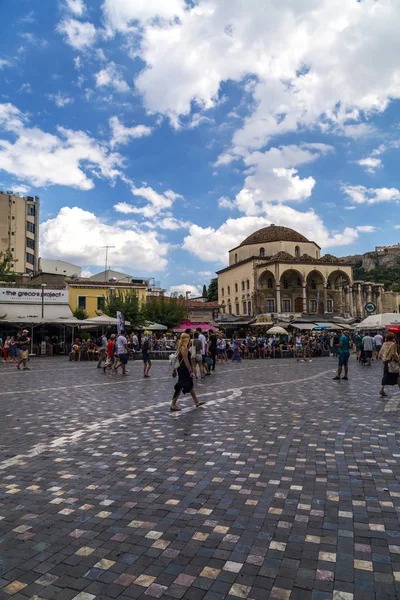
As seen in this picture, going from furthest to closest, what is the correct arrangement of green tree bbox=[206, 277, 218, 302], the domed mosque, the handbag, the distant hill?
the distant hill
green tree bbox=[206, 277, 218, 302]
the domed mosque
the handbag

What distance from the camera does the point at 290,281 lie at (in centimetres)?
5769

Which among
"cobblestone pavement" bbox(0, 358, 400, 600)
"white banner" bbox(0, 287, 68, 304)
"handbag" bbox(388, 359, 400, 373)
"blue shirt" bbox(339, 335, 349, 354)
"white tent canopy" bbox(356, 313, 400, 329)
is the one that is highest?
"white banner" bbox(0, 287, 68, 304)

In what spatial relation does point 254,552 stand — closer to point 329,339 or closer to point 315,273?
point 329,339

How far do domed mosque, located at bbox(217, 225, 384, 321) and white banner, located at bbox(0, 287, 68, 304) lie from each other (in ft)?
91.7

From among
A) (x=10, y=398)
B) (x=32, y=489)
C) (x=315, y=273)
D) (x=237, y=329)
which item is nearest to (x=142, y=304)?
(x=237, y=329)

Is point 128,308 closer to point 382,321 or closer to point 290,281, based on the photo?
point 382,321

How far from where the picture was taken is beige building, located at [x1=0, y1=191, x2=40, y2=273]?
215ft

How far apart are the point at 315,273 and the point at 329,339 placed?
26491 millimetres

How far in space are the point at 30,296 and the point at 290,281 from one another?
3472cm

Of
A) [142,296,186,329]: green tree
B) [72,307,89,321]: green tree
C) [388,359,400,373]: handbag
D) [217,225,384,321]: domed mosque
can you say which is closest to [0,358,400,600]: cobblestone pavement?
[388,359,400,373]: handbag

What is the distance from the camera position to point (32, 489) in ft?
14.7

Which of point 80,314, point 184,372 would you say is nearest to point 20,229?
point 80,314

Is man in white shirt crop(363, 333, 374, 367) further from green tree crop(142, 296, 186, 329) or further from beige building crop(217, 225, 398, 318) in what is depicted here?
beige building crop(217, 225, 398, 318)

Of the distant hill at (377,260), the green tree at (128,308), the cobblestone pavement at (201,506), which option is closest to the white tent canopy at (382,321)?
the cobblestone pavement at (201,506)
